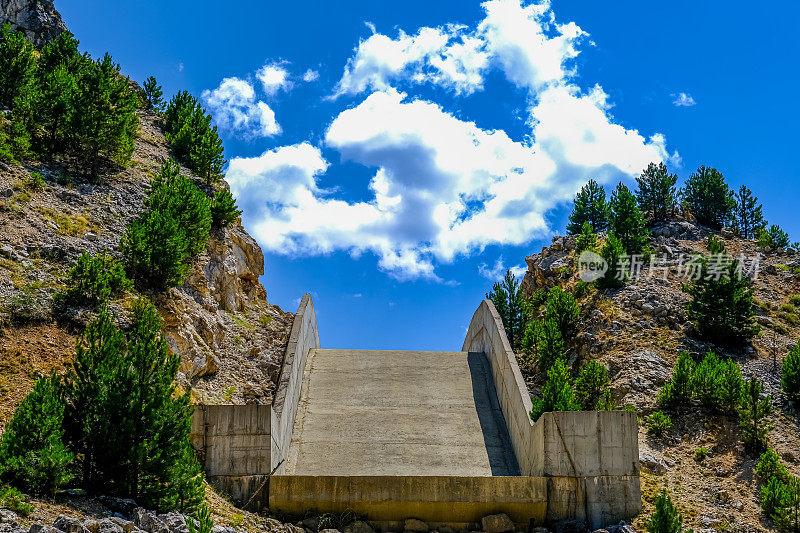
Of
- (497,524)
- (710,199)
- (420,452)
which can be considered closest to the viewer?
(497,524)

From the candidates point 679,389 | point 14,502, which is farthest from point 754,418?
point 14,502

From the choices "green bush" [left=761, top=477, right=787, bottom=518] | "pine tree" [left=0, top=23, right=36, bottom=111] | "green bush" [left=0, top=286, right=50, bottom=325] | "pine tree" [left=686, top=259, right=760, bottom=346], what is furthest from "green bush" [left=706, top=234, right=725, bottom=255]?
"pine tree" [left=0, top=23, right=36, bottom=111]

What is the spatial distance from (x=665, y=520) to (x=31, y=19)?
34.0 m

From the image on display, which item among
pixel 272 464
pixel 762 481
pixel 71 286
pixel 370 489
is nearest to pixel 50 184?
pixel 71 286

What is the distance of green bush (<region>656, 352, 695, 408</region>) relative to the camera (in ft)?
45.4

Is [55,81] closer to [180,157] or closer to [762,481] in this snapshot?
[180,157]

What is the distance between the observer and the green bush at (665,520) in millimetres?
9727

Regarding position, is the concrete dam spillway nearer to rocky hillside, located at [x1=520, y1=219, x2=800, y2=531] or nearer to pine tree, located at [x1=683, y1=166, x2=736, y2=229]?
rocky hillside, located at [x1=520, y1=219, x2=800, y2=531]

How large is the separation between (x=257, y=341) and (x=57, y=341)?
6.05 meters

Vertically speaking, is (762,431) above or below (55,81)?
below

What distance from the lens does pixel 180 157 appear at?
2314cm

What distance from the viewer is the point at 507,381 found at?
1442 centimetres

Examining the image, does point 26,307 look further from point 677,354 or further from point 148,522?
point 677,354

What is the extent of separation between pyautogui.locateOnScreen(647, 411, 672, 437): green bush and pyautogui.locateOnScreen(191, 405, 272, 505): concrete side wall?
24.7 ft
